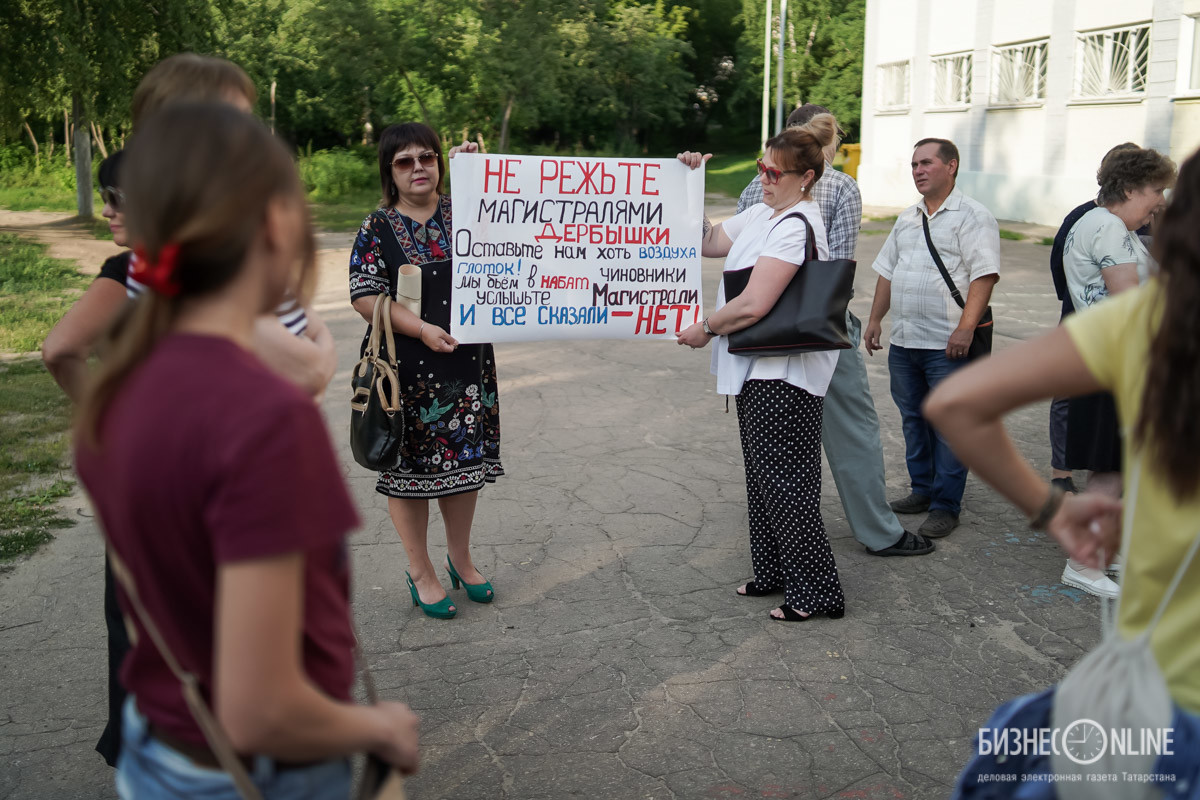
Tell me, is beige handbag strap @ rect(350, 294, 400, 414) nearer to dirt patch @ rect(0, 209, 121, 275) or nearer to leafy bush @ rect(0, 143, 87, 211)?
dirt patch @ rect(0, 209, 121, 275)

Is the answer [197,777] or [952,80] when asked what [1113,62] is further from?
[197,777]

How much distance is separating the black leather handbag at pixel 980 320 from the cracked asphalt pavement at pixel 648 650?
844mm

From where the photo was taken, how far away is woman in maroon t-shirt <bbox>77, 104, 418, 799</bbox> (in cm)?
127

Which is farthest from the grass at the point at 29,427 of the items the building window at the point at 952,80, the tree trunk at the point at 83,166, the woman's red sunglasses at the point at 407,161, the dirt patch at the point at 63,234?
the building window at the point at 952,80

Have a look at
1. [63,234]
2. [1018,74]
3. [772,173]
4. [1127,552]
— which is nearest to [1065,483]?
[772,173]

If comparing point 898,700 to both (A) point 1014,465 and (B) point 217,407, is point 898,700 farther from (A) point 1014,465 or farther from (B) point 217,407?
(B) point 217,407

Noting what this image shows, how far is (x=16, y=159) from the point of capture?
37.6 m

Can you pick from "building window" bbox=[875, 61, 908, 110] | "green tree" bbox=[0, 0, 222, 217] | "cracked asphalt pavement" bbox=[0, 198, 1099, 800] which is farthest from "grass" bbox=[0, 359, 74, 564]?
"building window" bbox=[875, 61, 908, 110]

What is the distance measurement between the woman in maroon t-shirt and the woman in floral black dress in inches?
106

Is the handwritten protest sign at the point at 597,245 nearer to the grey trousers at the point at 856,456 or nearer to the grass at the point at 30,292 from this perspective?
the grey trousers at the point at 856,456

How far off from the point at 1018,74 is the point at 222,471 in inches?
908

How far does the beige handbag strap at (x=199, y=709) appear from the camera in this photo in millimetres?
1416

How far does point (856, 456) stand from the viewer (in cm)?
498

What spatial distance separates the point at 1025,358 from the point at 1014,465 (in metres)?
0.26
